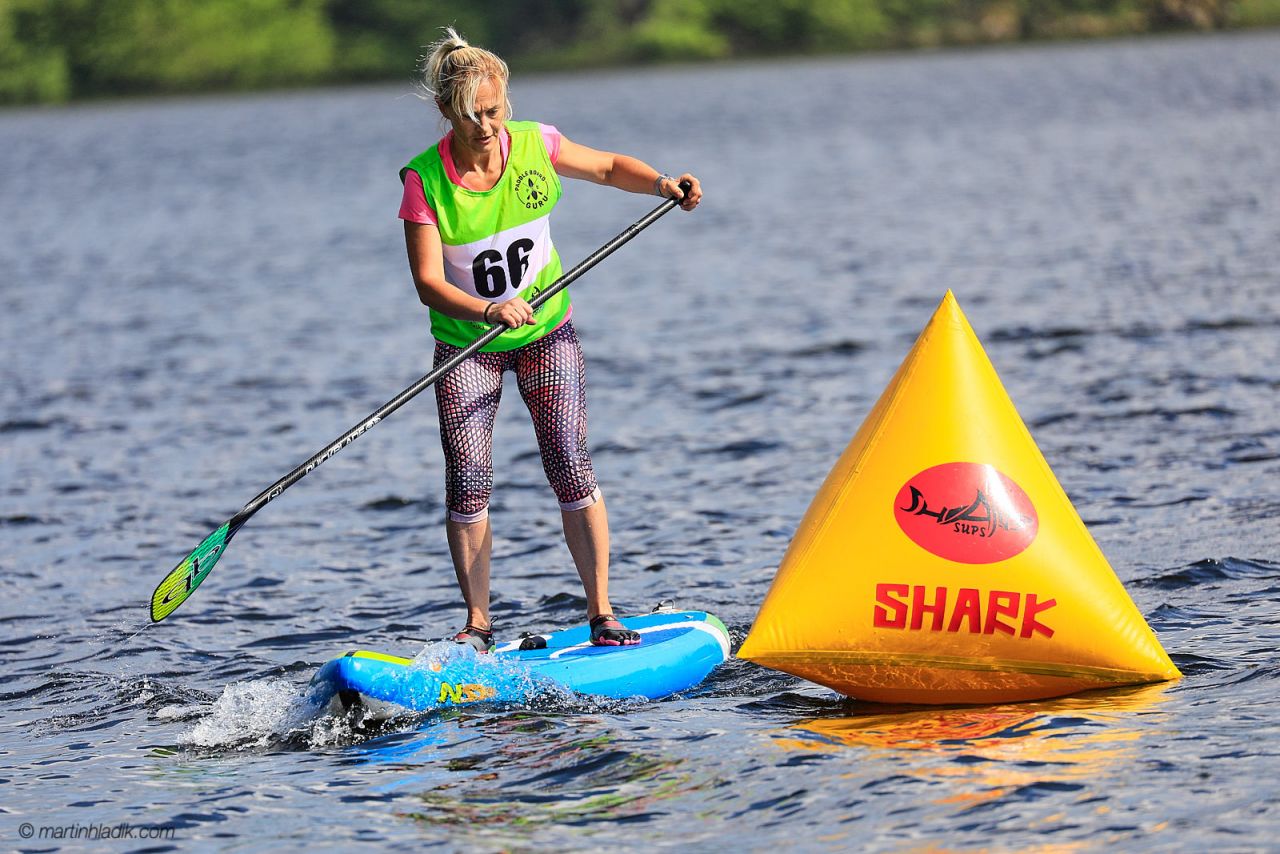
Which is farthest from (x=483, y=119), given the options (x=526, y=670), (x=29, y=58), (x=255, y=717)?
(x=29, y=58)

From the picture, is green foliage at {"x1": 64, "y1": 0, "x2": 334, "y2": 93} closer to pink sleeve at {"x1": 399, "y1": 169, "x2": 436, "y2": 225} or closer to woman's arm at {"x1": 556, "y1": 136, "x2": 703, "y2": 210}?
woman's arm at {"x1": 556, "y1": 136, "x2": 703, "y2": 210}

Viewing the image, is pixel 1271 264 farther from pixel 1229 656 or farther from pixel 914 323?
pixel 1229 656

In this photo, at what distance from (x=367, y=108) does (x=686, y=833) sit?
62948 mm

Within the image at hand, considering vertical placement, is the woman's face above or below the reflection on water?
above

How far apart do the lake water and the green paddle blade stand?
0.47 meters

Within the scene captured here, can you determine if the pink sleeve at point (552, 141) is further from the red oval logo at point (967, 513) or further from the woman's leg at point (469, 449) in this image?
the red oval logo at point (967, 513)

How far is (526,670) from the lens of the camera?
635 centimetres

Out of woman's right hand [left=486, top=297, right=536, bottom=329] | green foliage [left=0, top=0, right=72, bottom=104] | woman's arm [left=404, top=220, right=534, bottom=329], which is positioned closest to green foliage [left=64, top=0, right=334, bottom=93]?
green foliage [left=0, top=0, right=72, bottom=104]

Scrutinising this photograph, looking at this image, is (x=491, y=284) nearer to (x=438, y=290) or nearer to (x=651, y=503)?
(x=438, y=290)

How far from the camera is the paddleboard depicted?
6.05 m

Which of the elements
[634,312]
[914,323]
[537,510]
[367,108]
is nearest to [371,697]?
[537,510]

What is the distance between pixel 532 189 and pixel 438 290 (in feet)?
1.75

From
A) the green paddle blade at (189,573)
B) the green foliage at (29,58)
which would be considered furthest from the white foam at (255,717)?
the green foliage at (29,58)

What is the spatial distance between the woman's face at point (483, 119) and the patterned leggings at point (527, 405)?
2.66 feet
